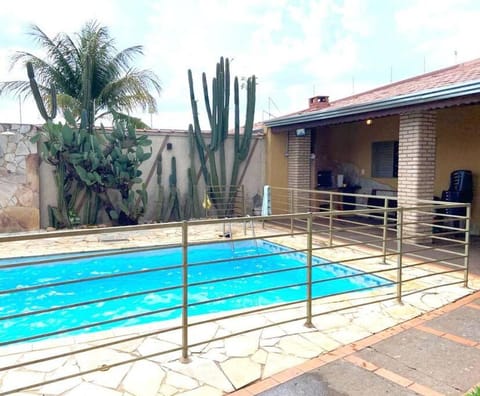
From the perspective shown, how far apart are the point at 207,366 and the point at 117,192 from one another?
725 centimetres

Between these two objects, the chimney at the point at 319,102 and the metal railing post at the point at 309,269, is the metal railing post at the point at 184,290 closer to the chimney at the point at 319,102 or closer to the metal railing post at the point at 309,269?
the metal railing post at the point at 309,269

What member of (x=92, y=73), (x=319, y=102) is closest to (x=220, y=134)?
(x=319, y=102)

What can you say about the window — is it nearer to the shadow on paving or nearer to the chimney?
the chimney

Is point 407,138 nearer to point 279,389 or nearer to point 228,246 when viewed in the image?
point 228,246

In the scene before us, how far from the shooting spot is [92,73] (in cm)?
984

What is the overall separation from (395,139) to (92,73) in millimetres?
7773

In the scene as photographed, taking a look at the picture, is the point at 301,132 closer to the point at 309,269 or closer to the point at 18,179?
the point at 18,179

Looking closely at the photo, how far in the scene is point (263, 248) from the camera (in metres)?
8.11

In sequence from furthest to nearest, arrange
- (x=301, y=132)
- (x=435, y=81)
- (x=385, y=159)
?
(x=385, y=159) → (x=301, y=132) → (x=435, y=81)

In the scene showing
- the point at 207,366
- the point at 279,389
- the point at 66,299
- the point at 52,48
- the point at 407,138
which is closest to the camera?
the point at 279,389

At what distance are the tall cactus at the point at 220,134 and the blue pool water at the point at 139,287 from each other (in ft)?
8.73

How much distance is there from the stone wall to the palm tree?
6.44 ft

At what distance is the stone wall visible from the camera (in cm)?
832

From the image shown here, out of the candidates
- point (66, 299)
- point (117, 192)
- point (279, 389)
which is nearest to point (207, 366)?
point (279, 389)
